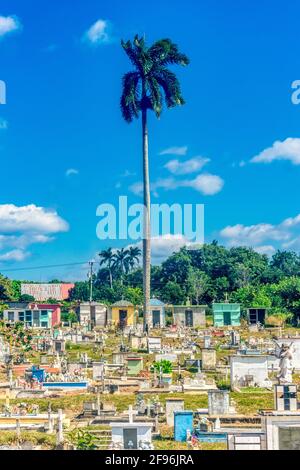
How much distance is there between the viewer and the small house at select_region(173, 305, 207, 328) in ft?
122

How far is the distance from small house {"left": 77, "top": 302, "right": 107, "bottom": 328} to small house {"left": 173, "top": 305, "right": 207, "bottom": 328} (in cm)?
502

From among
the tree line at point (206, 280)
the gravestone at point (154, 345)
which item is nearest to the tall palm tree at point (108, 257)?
the tree line at point (206, 280)

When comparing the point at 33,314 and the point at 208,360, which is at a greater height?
the point at 33,314

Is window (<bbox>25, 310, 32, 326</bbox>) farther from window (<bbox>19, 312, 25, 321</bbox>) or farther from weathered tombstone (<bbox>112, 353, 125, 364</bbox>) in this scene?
weathered tombstone (<bbox>112, 353, 125, 364</bbox>)

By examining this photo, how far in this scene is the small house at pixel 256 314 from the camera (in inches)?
1448

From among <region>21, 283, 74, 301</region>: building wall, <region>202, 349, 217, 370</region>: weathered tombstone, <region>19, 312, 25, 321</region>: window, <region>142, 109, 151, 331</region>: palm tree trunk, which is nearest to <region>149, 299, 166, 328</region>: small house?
<region>142, 109, 151, 331</region>: palm tree trunk

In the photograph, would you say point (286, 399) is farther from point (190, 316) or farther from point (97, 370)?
point (190, 316)

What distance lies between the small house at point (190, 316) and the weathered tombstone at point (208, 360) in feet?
54.5

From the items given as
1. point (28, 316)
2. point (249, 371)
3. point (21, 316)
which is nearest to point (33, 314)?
point (28, 316)

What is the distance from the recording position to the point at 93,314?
40.2 m

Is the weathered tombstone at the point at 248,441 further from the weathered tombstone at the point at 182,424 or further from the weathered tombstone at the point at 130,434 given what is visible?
the weathered tombstone at the point at 182,424

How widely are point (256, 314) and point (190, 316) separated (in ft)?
13.2
